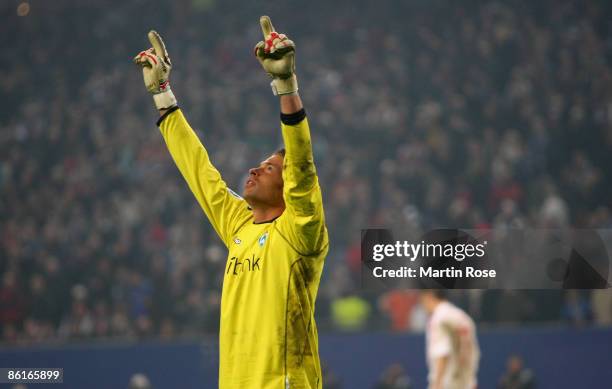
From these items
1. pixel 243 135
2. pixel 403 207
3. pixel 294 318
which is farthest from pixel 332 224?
pixel 294 318

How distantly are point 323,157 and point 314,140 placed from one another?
1.85ft

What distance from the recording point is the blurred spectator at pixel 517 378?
11.3m

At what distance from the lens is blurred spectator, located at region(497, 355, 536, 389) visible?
11292 mm

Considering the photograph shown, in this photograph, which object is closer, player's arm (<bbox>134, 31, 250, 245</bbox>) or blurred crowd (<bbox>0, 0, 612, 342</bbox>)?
player's arm (<bbox>134, 31, 250, 245</bbox>)

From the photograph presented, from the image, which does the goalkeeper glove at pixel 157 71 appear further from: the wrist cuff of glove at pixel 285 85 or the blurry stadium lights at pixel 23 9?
the blurry stadium lights at pixel 23 9

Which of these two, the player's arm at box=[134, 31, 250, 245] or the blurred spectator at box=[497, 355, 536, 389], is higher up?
the player's arm at box=[134, 31, 250, 245]

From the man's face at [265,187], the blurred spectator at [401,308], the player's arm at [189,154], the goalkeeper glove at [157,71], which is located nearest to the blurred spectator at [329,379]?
the blurred spectator at [401,308]

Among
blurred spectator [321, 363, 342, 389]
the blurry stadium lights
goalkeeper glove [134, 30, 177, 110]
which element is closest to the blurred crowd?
the blurry stadium lights

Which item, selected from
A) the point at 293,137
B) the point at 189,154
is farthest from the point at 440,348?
the point at 293,137

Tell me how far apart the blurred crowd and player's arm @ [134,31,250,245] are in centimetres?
711

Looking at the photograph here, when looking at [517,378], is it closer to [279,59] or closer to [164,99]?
[164,99]

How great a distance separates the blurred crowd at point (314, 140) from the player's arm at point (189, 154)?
7.11 meters

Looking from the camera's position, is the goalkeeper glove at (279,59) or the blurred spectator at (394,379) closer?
the goalkeeper glove at (279,59)

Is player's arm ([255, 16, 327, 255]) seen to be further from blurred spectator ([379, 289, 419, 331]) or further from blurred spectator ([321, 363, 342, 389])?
blurred spectator ([379, 289, 419, 331])
